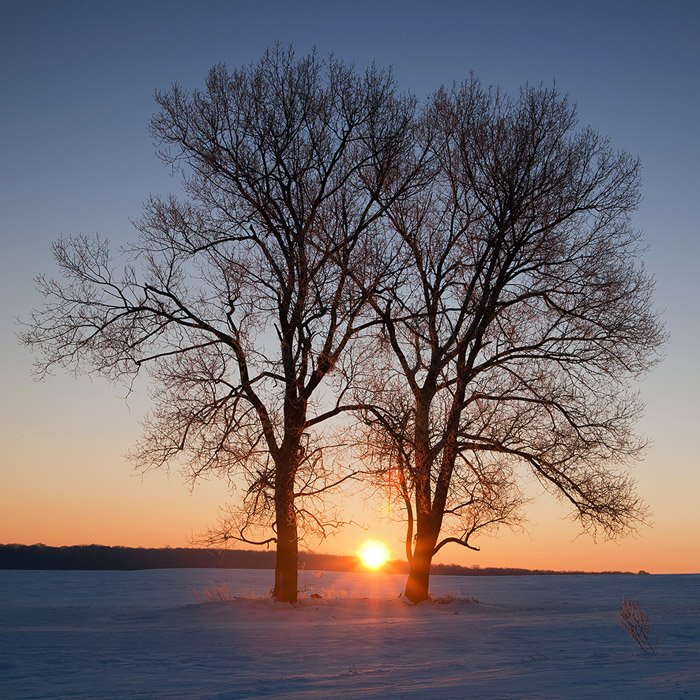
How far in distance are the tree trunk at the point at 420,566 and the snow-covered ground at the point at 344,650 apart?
2.06 feet

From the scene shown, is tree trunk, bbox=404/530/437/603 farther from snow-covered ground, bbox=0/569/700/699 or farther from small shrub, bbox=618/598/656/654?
small shrub, bbox=618/598/656/654

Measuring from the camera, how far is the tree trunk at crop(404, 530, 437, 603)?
2250cm

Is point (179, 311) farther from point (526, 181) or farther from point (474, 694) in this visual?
point (474, 694)

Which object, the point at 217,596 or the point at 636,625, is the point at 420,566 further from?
the point at 636,625

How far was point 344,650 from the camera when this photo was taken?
1460 cm

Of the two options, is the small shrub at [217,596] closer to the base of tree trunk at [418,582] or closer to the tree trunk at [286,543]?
the tree trunk at [286,543]

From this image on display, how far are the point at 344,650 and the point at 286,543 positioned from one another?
6477 mm

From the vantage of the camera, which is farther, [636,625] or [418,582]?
[418,582]

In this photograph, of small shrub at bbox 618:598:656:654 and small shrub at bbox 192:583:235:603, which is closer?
small shrub at bbox 618:598:656:654

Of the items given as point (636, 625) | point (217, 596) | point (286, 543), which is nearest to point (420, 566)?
point (286, 543)

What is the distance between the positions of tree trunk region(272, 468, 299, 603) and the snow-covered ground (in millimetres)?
455

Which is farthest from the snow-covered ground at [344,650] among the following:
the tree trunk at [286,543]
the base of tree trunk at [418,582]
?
the base of tree trunk at [418,582]

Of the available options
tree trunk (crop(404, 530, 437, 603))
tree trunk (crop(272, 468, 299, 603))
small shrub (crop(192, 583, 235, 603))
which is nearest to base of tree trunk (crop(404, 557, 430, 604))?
tree trunk (crop(404, 530, 437, 603))

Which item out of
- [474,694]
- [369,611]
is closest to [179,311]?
[369,611]
